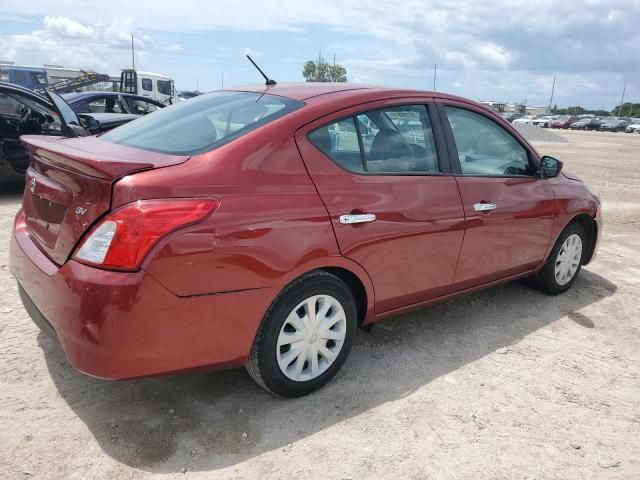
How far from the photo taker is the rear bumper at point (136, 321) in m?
2.18

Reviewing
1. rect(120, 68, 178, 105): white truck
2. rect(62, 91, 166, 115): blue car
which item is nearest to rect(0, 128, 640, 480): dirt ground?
rect(62, 91, 166, 115): blue car

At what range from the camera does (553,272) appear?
4543 millimetres

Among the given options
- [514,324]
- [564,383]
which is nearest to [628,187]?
[514,324]

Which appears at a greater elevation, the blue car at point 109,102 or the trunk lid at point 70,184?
the blue car at point 109,102

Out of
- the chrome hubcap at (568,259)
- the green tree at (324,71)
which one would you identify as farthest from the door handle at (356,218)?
the green tree at (324,71)

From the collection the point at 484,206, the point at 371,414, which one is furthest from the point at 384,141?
the point at 371,414

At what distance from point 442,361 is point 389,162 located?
1312 millimetres

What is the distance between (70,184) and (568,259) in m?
3.98

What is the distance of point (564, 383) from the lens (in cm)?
322

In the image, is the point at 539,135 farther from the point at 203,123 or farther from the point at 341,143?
the point at 203,123

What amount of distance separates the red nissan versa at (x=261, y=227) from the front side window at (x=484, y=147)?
0.02 metres

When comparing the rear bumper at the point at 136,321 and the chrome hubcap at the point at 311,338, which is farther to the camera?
the chrome hubcap at the point at 311,338

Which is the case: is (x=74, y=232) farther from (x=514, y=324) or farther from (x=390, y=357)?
(x=514, y=324)

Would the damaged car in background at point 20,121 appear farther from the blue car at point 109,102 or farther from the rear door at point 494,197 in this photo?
the rear door at point 494,197
